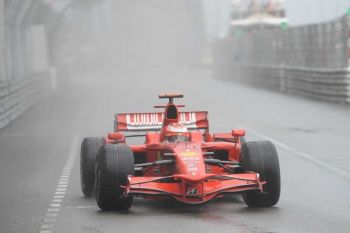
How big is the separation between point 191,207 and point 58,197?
1.90 m

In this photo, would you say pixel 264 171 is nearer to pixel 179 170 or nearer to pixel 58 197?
pixel 179 170

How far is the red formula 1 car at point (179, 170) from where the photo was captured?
398 inches

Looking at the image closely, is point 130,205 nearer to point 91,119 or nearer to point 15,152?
point 15,152

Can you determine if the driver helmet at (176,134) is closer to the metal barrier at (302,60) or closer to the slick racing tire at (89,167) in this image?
the slick racing tire at (89,167)

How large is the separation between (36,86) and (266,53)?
49.3 feet

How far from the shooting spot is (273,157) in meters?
10.5

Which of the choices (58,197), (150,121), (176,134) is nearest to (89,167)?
(58,197)

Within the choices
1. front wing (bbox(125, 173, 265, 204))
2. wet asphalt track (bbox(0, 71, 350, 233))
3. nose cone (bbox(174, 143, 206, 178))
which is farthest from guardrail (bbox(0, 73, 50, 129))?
front wing (bbox(125, 173, 265, 204))

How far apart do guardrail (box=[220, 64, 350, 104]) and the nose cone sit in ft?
62.3

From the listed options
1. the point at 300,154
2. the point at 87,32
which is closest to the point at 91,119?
the point at 300,154

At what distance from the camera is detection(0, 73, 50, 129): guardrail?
24.9 meters

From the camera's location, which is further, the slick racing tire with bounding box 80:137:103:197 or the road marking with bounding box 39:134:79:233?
the slick racing tire with bounding box 80:137:103:197

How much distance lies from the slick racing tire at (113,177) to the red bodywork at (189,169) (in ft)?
0.48

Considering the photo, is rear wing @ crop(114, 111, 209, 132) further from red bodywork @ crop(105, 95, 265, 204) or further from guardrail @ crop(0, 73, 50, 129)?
guardrail @ crop(0, 73, 50, 129)
